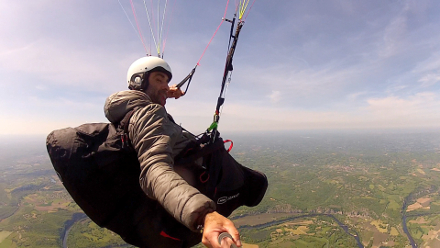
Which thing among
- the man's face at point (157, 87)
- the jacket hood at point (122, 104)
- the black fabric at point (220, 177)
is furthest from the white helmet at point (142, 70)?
the black fabric at point (220, 177)

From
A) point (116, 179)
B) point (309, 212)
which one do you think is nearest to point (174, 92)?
point (116, 179)

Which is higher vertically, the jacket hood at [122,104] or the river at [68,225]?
the jacket hood at [122,104]

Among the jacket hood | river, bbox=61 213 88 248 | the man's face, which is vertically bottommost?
river, bbox=61 213 88 248

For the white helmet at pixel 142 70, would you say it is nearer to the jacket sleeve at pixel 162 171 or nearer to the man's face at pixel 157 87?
the man's face at pixel 157 87

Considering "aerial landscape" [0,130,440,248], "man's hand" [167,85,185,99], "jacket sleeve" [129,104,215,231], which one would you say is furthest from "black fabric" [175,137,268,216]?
"aerial landscape" [0,130,440,248]

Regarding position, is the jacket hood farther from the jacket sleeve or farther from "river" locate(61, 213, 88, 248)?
"river" locate(61, 213, 88, 248)

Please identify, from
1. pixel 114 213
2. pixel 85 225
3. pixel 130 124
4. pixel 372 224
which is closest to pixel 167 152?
pixel 130 124

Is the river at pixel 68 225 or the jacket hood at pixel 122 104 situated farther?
the river at pixel 68 225
